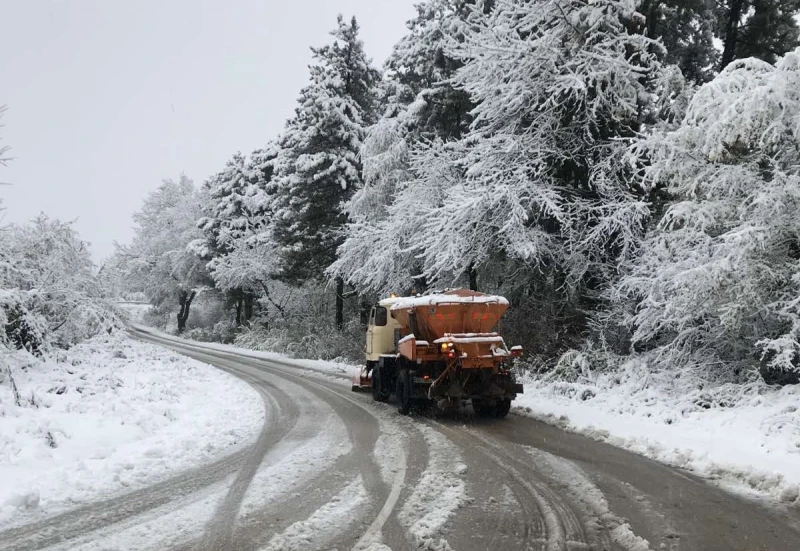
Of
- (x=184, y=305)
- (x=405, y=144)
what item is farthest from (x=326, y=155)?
(x=184, y=305)

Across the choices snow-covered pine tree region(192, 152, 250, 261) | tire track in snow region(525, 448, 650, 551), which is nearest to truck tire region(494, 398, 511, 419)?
tire track in snow region(525, 448, 650, 551)

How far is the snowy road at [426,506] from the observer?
4570mm

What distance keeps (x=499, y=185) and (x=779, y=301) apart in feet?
22.7

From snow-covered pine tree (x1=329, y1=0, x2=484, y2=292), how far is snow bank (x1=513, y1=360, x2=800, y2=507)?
7768 millimetres

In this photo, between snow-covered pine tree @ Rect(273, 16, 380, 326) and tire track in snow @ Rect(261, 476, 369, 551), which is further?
snow-covered pine tree @ Rect(273, 16, 380, 326)

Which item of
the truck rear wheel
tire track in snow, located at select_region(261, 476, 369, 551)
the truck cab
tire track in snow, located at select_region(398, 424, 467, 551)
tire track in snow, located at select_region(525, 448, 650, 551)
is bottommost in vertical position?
tire track in snow, located at select_region(261, 476, 369, 551)

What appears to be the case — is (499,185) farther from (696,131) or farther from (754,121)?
(754,121)

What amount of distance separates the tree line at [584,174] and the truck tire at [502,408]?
3.27 meters

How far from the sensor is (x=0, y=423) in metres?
8.27

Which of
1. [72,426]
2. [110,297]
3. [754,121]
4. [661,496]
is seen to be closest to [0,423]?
[72,426]

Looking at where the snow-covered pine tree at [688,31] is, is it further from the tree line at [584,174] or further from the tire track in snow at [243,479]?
the tire track in snow at [243,479]

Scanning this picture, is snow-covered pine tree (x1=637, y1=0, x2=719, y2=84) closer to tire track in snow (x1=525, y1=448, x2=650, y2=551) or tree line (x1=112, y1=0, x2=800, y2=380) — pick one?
tree line (x1=112, y1=0, x2=800, y2=380)

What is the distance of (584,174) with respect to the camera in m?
15.1

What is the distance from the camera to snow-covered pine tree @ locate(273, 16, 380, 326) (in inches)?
1059
